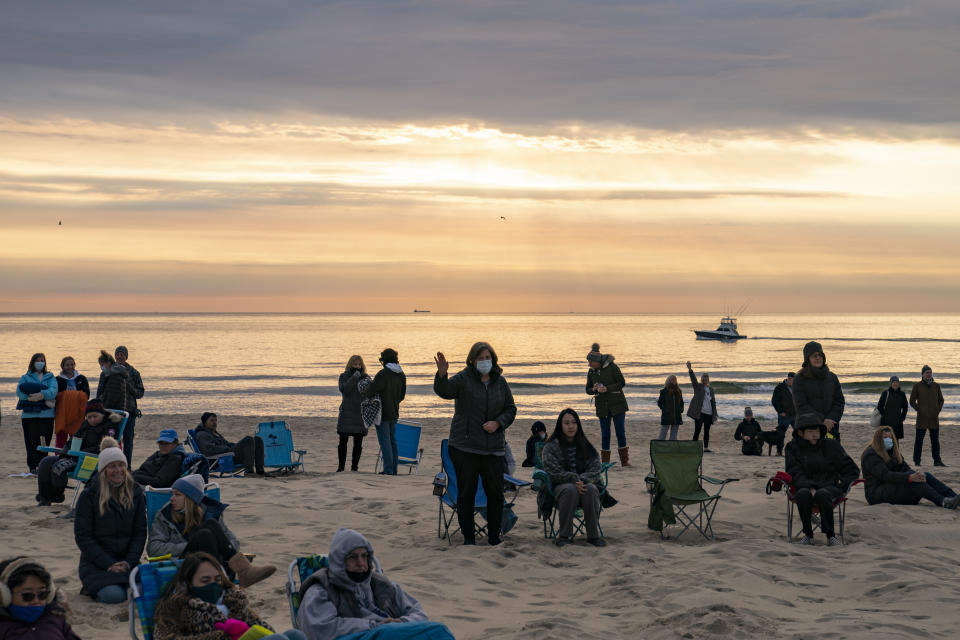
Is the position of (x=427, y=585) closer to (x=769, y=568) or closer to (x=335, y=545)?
(x=335, y=545)

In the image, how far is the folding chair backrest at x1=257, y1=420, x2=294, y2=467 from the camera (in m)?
11.9

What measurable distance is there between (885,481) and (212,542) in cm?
673

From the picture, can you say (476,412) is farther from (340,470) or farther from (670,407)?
(670,407)

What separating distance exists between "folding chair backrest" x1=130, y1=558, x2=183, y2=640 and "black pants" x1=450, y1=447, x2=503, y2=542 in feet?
9.55

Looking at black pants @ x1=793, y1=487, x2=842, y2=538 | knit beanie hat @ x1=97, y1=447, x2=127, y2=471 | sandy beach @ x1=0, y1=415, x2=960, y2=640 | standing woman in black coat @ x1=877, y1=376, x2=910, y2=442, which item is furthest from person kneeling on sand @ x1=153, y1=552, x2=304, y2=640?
standing woman in black coat @ x1=877, y1=376, x2=910, y2=442

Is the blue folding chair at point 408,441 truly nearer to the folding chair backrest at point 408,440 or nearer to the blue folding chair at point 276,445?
the folding chair backrest at point 408,440

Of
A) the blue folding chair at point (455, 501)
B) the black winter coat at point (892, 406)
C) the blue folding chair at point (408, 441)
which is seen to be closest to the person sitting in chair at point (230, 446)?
the blue folding chair at point (408, 441)

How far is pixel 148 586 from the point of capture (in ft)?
15.2

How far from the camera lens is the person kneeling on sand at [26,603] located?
3.90m

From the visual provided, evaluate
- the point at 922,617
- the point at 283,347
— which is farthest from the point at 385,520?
the point at 283,347

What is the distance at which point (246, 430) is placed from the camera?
68.8ft

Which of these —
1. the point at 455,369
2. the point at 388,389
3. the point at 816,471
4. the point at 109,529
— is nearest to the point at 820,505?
the point at 816,471

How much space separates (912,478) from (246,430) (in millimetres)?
15719

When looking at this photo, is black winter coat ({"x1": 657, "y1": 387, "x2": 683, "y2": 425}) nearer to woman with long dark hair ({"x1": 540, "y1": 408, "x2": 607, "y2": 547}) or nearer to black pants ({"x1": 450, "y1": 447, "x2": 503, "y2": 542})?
woman with long dark hair ({"x1": 540, "y1": 408, "x2": 607, "y2": 547})
